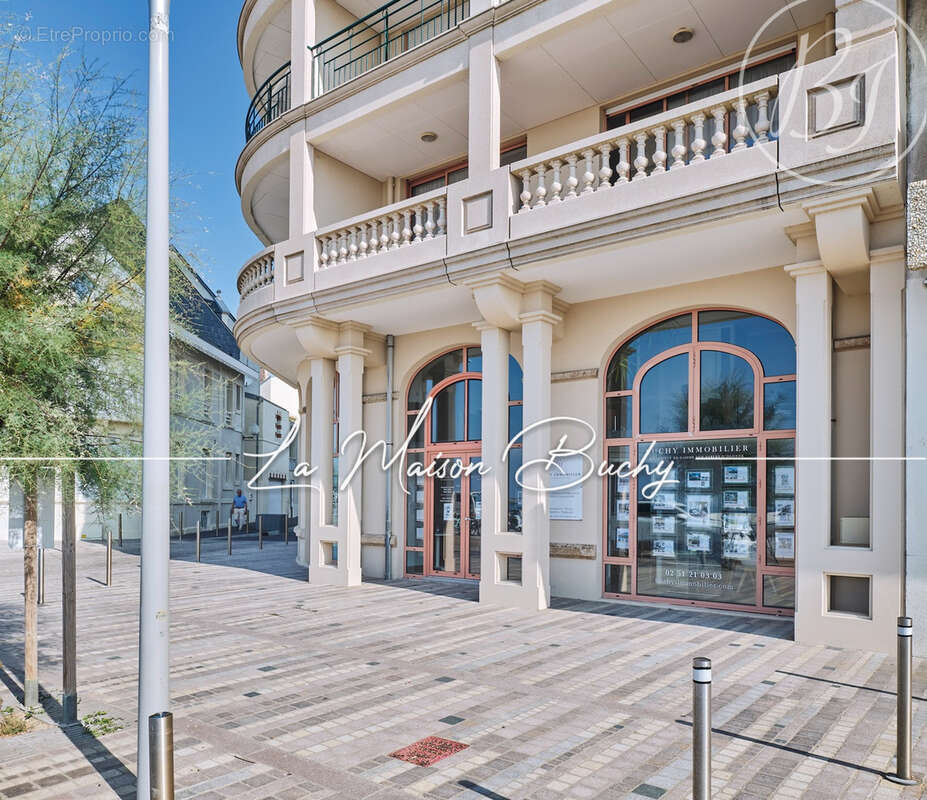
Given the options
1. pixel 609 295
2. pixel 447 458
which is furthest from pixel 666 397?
pixel 447 458

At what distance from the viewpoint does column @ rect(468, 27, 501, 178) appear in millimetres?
10445

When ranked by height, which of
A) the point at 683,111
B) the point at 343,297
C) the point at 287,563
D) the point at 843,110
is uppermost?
the point at 683,111

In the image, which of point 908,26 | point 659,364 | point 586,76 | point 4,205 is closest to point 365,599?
point 659,364

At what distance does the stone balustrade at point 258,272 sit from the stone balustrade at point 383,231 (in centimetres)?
144

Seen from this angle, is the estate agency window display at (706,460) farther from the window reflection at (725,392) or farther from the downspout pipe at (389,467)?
the downspout pipe at (389,467)

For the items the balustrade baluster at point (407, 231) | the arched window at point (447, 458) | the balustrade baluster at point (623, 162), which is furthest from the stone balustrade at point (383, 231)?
the balustrade baluster at point (623, 162)

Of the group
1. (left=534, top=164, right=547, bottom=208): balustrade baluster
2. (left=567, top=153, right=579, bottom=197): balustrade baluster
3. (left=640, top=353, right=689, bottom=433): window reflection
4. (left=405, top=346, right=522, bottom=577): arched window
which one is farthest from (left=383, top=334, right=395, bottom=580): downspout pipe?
(left=567, top=153, right=579, bottom=197): balustrade baluster

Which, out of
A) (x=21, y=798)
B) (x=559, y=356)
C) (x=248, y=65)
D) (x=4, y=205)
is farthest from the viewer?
(x=248, y=65)

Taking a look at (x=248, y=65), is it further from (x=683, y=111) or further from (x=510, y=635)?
(x=510, y=635)

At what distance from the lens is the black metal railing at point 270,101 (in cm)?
1484

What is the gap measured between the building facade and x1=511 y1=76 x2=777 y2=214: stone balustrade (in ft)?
0.15

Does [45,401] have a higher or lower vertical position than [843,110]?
lower

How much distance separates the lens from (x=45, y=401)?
17.0ft

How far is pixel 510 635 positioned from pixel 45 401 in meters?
5.52
